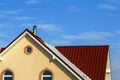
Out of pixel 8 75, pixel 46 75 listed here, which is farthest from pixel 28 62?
pixel 8 75

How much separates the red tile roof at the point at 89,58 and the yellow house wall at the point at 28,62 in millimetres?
3940

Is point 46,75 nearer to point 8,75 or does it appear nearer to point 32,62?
point 32,62

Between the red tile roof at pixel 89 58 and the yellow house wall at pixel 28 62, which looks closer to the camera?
the yellow house wall at pixel 28 62

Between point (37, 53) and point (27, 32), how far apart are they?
2130 mm

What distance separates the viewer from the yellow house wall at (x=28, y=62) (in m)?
36.8

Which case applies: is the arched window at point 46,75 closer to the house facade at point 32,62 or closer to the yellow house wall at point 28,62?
the house facade at point 32,62

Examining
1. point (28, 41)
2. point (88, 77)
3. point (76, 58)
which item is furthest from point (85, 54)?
point (28, 41)

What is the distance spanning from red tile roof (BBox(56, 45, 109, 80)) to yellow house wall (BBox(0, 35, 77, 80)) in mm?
3940

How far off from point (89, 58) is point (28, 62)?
7.10m

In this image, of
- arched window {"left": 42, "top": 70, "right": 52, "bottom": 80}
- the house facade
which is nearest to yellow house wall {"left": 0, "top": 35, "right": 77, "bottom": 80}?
the house facade

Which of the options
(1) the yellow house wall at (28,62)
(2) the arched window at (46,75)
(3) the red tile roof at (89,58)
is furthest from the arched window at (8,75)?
(3) the red tile roof at (89,58)

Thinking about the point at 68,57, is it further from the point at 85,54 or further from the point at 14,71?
the point at 14,71

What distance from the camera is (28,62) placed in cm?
3738

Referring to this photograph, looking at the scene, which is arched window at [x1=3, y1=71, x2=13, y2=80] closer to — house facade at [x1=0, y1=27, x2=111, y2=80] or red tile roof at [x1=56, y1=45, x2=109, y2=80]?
house facade at [x1=0, y1=27, x2=111, y2=80]
